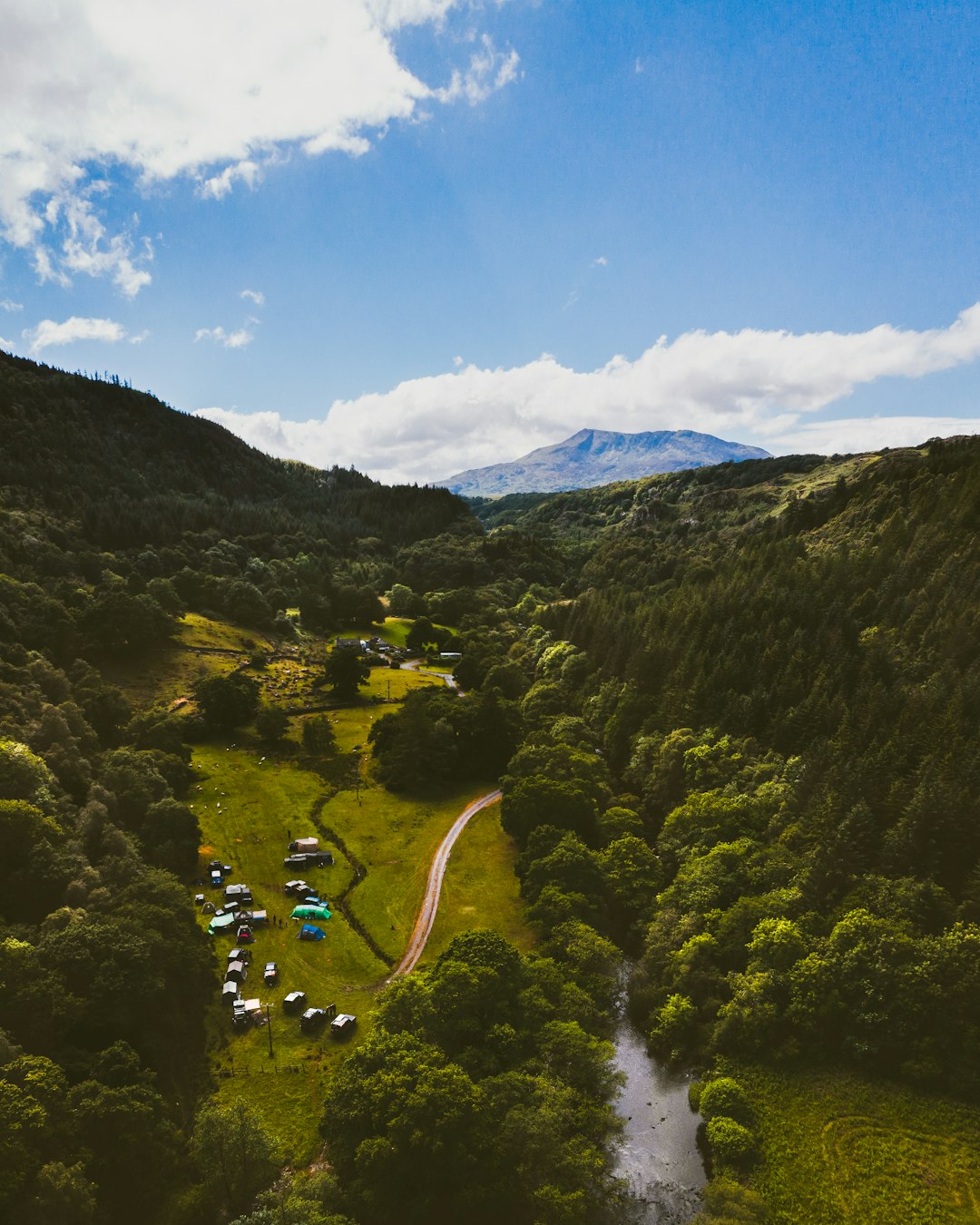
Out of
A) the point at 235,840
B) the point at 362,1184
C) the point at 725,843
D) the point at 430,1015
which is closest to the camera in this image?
the point at 362,1184

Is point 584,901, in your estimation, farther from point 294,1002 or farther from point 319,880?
point 319,880

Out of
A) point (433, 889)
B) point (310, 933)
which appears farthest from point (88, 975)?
point (433, 889)

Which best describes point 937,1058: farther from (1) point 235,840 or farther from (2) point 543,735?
(1) point 235,840

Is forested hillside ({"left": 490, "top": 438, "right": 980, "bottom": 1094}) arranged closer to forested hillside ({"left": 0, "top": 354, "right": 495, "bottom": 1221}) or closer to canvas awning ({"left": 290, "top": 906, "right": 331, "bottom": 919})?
canvas awning ({"left": 290, "top": 906, "right": 331, "bottom": 919})

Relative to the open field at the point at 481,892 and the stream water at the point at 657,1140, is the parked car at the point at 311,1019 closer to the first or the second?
the open field at the point at 481,892

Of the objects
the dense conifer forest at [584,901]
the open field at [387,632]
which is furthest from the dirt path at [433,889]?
the open field at [387,632]

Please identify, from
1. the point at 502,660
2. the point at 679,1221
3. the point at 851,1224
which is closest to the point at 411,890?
the point at 679,1221
